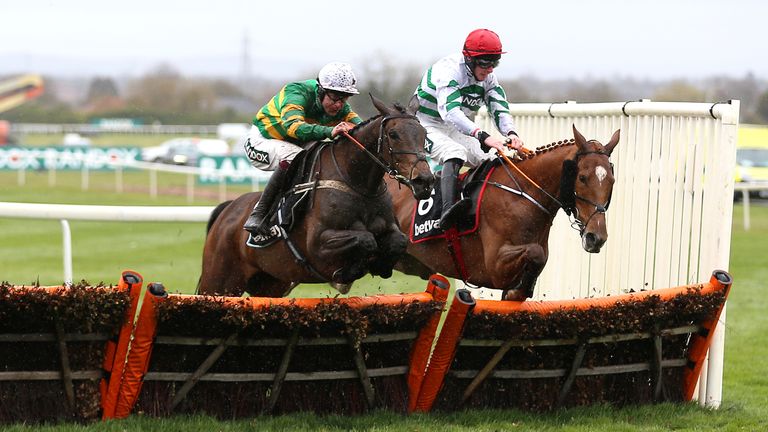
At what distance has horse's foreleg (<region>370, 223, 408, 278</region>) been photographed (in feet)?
19.5

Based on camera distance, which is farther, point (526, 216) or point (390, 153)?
point (526, 216)

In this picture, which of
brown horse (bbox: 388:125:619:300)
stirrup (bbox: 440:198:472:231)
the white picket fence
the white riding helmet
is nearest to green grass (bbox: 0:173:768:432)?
the white picket fence

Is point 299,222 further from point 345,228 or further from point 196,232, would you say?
point 196,232

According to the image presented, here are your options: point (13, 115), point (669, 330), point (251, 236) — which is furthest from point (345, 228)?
point (13, 115)

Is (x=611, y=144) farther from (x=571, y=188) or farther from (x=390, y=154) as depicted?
(x=390, y=154)

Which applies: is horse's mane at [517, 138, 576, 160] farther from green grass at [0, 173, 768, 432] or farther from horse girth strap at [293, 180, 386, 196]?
green grass at [0, 173, 768, 432]

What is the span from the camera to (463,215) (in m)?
6.61

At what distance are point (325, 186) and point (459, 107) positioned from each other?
3.72 feet

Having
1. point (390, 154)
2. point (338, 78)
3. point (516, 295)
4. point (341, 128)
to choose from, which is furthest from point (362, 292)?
point (390, 154)

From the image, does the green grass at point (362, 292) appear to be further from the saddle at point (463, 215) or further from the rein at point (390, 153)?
the rein at point (390, 153)

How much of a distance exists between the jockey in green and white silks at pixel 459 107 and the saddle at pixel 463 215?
5cm

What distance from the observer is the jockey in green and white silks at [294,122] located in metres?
6.13

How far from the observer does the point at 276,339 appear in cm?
527

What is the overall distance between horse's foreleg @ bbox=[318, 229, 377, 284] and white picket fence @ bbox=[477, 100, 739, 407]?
1.77 m
